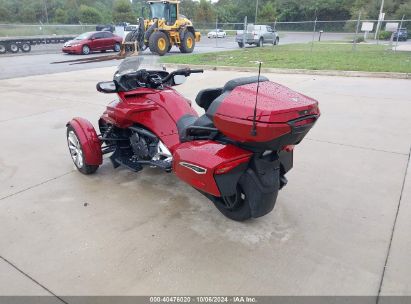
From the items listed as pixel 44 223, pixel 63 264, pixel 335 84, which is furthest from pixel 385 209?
pixel 335 84

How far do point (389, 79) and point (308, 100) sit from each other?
9.06m

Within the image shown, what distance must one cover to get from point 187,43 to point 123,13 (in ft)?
141

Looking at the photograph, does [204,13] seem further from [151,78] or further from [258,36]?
A: [151,78]

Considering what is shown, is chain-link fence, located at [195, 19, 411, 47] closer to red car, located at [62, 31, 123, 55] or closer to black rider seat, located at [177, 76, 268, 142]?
red car, located at [62, 31, 123, 55]

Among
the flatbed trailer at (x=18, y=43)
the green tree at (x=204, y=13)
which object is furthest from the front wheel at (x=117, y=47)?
the green tree at (x=204, y=13)

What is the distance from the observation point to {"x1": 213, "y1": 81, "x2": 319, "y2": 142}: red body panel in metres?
2.28

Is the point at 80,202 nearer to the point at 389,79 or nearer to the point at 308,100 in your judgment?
the point at 308,100

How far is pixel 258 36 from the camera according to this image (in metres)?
24.7

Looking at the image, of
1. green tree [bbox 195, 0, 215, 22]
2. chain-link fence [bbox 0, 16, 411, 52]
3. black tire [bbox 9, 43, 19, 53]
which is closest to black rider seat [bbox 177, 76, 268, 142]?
chain-link fence [bbox 0, 16, 411, 52]

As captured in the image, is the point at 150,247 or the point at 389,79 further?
the point at 389,79

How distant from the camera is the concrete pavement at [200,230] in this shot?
8.00 feet

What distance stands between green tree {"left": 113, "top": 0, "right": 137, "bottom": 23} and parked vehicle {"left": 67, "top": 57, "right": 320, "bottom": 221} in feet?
189

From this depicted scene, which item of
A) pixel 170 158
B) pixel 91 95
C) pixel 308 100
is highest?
pixel 308 100

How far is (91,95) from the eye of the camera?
853 centimetres
